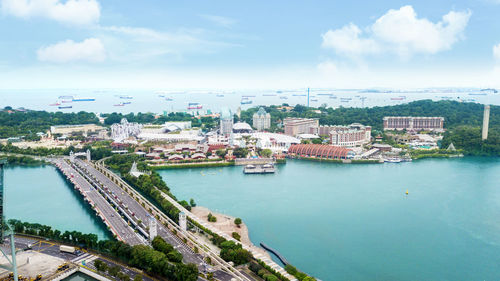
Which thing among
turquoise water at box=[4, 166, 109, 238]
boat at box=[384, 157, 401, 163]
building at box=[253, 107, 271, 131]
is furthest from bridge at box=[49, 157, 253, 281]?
building at box=[253, 107, 271, 131]

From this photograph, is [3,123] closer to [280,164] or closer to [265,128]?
[265,128]

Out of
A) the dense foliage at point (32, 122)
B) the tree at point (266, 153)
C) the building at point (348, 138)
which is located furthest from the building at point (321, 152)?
the dense foliage at point (32, 122)

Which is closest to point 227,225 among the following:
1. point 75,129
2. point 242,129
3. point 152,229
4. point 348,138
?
point 152,229

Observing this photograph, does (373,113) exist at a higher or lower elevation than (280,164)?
higher

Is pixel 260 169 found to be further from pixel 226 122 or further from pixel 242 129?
pixel 242 129

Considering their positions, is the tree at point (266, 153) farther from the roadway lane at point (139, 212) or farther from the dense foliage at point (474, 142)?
the dense foliage at point (474, 142)

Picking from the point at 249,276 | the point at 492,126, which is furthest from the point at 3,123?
the point at 492,126
